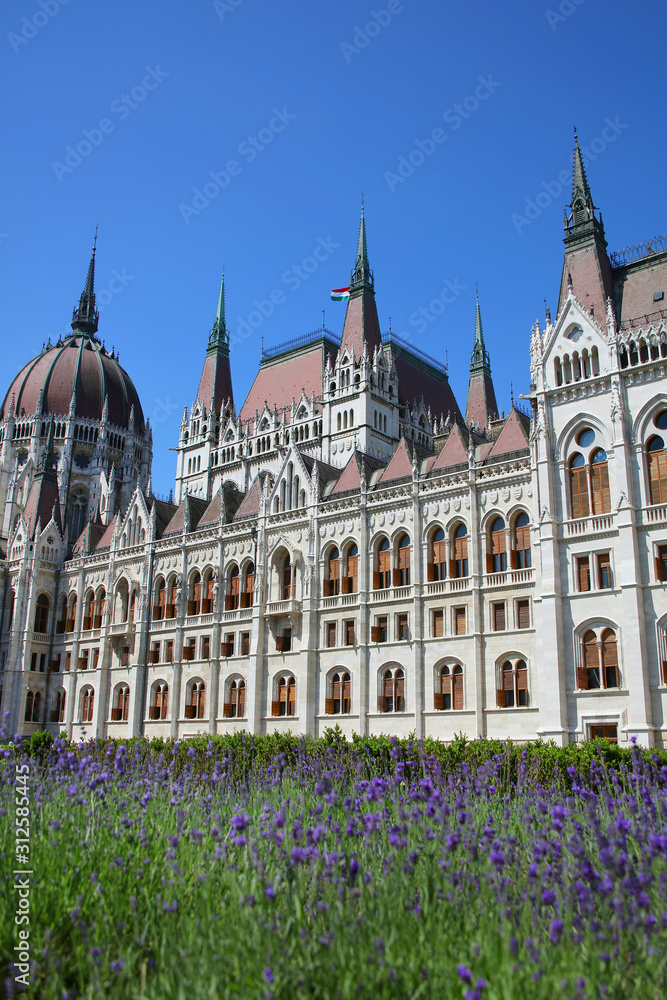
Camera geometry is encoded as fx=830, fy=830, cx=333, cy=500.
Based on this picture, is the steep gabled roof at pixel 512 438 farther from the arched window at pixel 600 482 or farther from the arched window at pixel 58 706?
the arched window at pixel 58 706

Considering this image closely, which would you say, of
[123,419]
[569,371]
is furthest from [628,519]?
[123,419]

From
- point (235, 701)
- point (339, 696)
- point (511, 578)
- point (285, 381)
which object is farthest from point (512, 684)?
point (285, 381)

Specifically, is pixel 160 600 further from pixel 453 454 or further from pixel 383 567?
pixel 453 454

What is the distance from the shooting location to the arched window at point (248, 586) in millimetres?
50562

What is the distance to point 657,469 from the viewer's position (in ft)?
112

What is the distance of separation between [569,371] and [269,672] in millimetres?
23477

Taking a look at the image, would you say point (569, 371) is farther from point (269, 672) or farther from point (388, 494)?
point (269, 672)

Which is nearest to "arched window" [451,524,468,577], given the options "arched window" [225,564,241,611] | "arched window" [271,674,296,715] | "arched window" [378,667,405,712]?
"arched window" [378,667,405,712]

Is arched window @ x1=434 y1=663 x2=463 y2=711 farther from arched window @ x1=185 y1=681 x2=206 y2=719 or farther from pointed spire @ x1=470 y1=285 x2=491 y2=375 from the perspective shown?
pointed spire @ x1=470 y1=285 x2=491 y2=375

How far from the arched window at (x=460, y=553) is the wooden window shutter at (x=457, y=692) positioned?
4.96 meters

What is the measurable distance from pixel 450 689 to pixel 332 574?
10.1m

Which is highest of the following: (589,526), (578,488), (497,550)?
(578,488)

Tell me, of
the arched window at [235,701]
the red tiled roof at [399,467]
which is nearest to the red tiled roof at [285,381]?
the red tiled roof at [399,467]

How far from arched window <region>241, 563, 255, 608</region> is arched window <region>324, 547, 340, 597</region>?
5999mm
